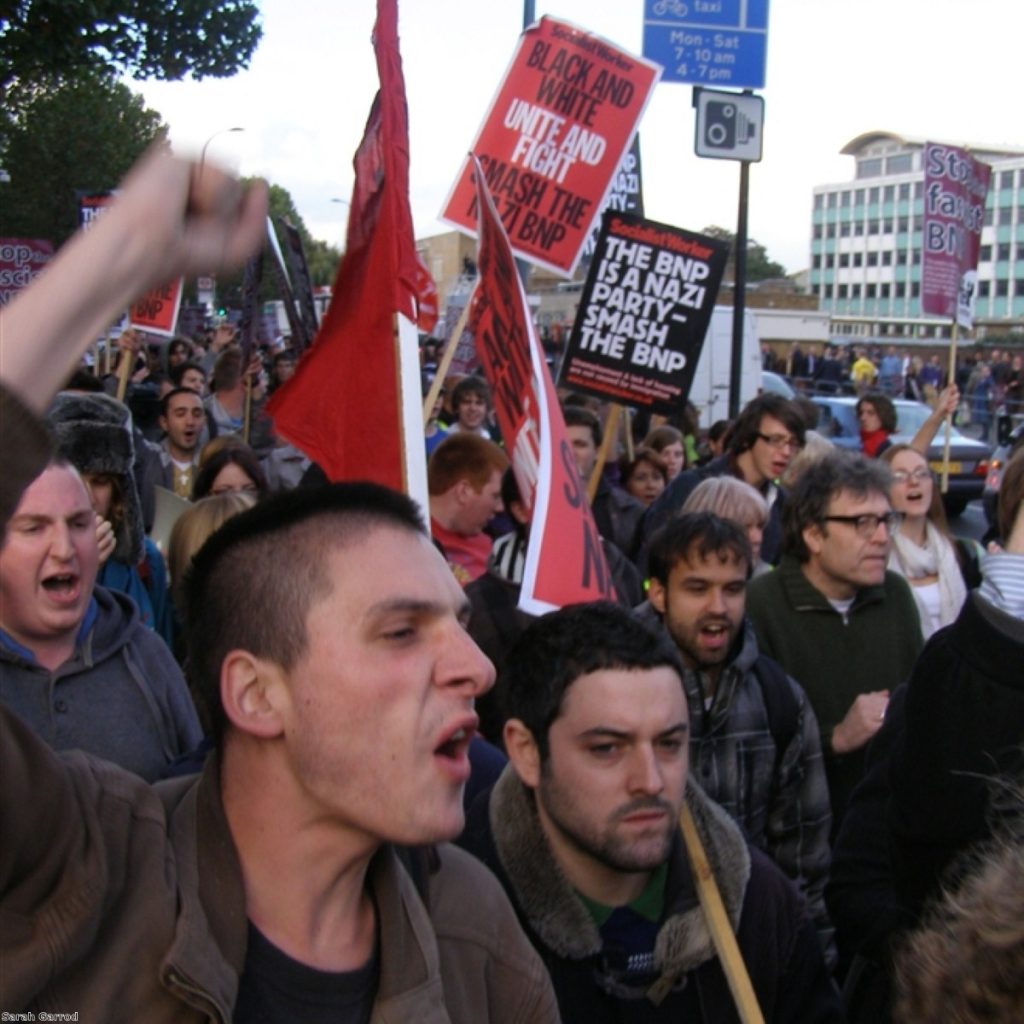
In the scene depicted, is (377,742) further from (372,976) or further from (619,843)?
(619,843)

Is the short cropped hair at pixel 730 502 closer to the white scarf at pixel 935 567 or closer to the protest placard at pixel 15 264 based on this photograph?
the white scarf at pixel 935 567

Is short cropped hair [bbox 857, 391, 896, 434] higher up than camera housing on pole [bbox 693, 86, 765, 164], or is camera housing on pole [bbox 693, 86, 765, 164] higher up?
camera housing on pole [bbox 693, 86, 765, 164]

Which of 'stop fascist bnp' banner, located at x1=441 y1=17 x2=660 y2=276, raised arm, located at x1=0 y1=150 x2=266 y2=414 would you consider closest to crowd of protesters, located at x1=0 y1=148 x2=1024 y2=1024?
raised arm, located at x1=0 y1=150 x2=266 y2=414

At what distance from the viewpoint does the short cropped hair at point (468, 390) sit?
10.2 metres

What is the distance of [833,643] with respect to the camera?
14.6 feet

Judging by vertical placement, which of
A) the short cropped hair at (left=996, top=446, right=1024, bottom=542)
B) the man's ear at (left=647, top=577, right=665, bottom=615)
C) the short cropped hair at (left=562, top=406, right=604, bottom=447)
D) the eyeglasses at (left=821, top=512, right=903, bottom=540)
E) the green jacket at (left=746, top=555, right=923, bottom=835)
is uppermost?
the short cropped hair at (left=562, top=406, right=604, bottom=447)

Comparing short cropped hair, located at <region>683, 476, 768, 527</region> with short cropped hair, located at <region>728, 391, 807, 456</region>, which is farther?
short cropped hair, located at <region>728, 391, 807, 456</region>

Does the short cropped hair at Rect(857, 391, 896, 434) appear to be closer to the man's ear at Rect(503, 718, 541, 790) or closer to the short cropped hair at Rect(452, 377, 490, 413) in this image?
the short cropped hair at Rect(452, 377, 490, 413)

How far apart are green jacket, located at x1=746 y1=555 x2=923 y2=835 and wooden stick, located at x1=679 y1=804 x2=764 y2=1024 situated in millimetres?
1761

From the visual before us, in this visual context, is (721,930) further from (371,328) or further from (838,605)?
(838,605)

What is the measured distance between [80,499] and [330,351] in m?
0.68

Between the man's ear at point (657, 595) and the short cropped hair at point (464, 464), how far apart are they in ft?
5.47

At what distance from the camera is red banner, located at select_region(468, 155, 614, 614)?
3203mm

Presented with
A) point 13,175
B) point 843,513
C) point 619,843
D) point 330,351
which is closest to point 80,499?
point 330,351
